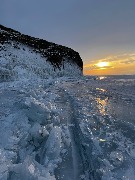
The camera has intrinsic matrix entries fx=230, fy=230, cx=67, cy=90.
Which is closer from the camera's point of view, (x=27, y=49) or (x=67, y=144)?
(x=67, y=144)

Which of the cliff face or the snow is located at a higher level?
the cliff face

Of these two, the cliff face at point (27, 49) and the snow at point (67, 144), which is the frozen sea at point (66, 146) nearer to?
the snow at point (67, 144)

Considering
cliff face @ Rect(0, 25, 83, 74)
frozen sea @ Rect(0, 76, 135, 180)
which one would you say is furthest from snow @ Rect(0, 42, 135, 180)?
cliff face @ Rect(0, 25, 83, 74)

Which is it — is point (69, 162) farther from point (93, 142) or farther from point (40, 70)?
point (40, 70)

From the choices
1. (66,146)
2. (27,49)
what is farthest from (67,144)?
(27,49)

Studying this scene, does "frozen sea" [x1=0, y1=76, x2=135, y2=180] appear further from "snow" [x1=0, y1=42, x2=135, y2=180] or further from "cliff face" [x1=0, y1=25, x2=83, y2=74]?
"cliff face" [x1=0, y1=25, x2=83, y2=74]

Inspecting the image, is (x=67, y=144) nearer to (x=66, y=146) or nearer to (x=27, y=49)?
(x=66, y=146)

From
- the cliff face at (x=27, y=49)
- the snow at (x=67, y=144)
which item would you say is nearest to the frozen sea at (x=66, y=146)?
the snow at (x=67, y=144)

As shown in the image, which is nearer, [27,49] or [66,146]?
[66,146]

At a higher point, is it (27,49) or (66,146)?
(27,49)

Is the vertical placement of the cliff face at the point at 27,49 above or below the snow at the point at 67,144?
above

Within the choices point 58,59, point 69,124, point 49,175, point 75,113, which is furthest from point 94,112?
point 58,59

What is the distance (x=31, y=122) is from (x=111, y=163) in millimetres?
2344

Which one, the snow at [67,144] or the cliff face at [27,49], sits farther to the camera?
the cliff face at [27,49]
